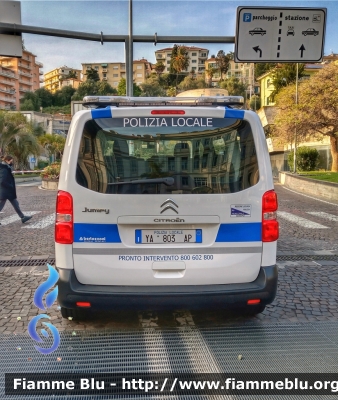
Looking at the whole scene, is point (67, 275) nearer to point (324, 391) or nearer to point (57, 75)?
point (324, 391)

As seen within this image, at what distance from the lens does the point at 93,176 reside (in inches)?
144

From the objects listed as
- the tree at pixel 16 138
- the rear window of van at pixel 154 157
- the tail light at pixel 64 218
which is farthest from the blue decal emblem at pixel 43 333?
the tree at pixel 16 138

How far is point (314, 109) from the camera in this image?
2733cm

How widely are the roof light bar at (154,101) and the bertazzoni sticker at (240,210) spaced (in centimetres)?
101

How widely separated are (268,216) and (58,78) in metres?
172

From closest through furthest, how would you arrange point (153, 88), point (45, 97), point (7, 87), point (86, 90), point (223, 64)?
point (153, 88), point (223, 64), point (86, 90), point (7, 87), point (45, 97)

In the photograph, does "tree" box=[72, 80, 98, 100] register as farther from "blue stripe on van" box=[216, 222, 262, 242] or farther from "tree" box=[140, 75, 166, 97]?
"blue stripe on van" box=[216, 222, 262, 242]

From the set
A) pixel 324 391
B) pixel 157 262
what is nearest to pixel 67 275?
pixel 157 262

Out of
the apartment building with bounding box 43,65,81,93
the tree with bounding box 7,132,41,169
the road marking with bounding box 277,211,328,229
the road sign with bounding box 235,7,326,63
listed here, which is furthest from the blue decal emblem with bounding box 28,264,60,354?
the apartment building with bounding box 43,65,81,93

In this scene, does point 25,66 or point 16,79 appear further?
point 25,66

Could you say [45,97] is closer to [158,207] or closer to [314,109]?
[314,109]

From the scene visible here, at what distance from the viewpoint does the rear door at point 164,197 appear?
11.9ft

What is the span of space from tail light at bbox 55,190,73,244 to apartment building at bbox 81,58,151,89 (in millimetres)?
144443

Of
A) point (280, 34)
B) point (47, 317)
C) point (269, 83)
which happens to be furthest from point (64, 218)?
point (269, 83)
